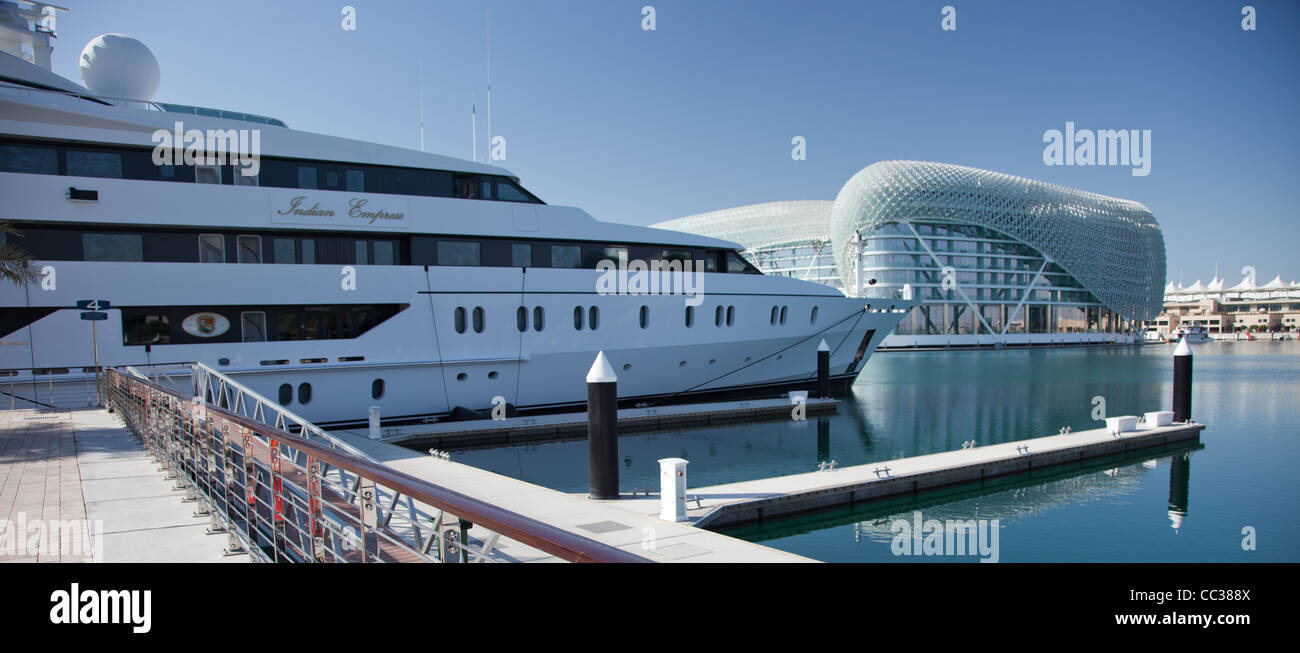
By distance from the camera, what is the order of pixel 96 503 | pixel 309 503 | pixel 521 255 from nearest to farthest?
1. pixel 309 503
2. pixel 96 503
3. pixel 521 255

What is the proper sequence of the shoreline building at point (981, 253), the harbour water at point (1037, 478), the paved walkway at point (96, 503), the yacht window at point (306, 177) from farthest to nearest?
the shoreline building at point (981, 253) → the yacht window at point (306, 177) → the harbour water at point (1037, 478) → the paved walkway at point (96, 503)

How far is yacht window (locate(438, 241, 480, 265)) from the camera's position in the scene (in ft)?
64.0

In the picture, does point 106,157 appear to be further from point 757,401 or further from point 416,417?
point 757,401

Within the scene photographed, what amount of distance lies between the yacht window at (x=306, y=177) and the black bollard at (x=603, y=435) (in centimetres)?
1055

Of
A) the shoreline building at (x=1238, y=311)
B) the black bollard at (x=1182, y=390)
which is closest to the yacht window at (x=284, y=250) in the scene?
the black bollard at (x=1182, y=390)

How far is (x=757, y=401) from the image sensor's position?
2656 cm

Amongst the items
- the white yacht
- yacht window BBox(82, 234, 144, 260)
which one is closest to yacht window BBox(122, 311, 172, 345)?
the white yacht

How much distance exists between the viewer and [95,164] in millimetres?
16422

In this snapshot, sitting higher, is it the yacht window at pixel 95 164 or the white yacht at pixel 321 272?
the yacht window at pixel 95 164

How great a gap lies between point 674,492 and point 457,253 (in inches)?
440

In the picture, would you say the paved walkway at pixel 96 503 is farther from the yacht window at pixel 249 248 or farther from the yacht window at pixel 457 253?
the yacht window at pixel 457 253

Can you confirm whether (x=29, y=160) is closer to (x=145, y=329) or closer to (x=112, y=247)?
(x=112, y=247)

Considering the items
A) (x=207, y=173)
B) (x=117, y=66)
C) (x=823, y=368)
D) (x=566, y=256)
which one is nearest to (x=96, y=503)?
(x=207, y=173)

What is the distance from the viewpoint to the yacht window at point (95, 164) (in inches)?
640
